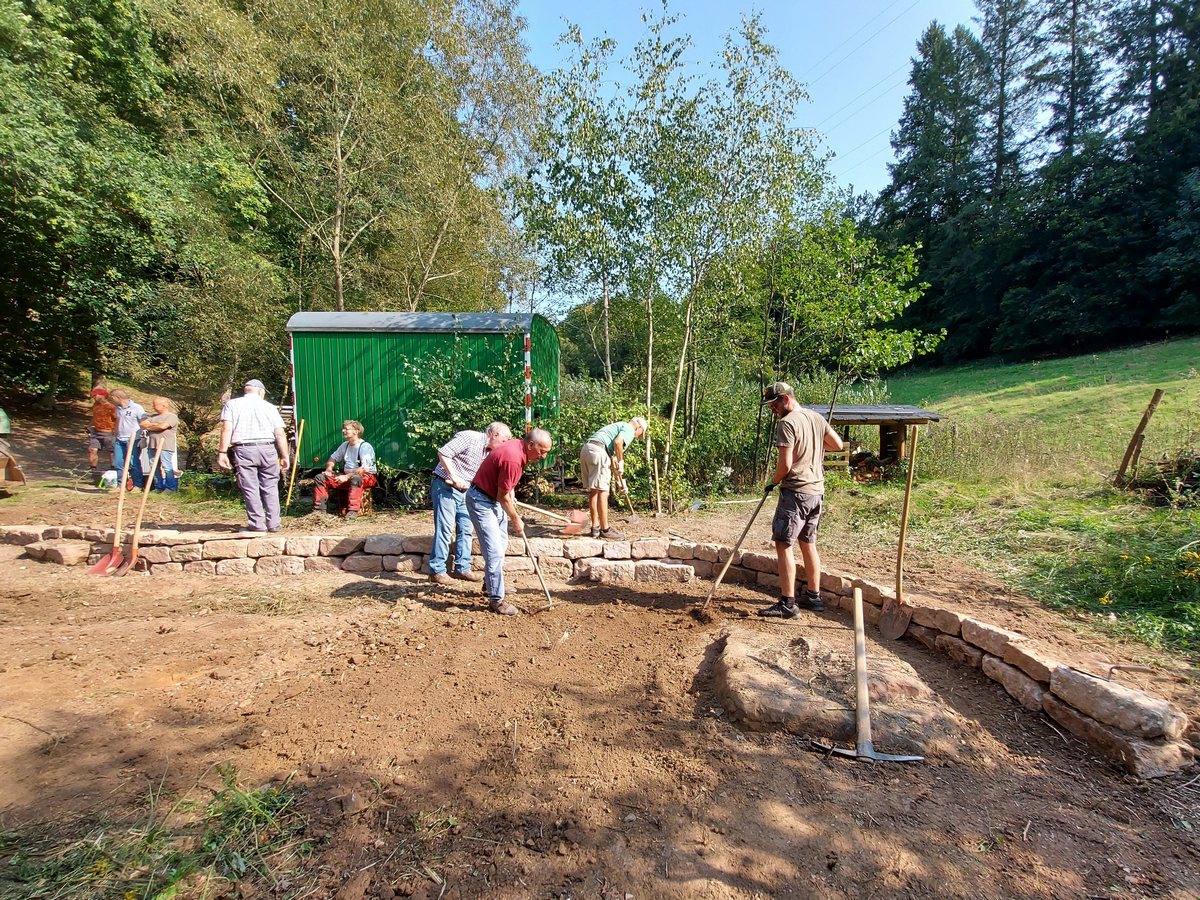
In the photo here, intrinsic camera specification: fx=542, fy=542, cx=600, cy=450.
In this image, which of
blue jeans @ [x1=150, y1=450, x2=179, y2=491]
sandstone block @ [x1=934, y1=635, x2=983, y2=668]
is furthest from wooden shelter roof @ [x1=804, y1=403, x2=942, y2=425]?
blue jeans @ [x1=150, y1=450, x2=179, y2=491]

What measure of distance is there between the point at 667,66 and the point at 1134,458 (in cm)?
793

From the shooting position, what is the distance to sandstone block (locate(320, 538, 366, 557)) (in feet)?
17.6

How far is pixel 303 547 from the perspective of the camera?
5363 millimetres

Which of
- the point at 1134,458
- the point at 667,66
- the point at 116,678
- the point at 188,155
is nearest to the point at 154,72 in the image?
the point at 188,155

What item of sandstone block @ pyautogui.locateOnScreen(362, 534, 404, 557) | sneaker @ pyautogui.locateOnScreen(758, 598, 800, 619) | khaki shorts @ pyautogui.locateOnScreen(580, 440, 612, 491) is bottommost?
sneaker @ pyautogui.locateOnScreen(758, 598, 800, 619)

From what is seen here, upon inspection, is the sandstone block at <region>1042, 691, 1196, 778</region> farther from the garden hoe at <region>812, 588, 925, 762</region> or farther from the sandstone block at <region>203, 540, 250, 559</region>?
the sandstone block at <region>203, 540, 250, 559</region>

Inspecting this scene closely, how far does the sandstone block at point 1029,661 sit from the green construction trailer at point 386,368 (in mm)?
5707

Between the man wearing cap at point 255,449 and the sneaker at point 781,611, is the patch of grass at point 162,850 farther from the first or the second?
the man wearing cap at point 255,449

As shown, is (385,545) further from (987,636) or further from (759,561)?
(987,636)

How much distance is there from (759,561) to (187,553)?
553 centimetres

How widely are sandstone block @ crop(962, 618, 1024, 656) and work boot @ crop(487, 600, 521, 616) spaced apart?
3.16 meters

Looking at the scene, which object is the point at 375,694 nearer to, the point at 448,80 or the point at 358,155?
the point at 358,155

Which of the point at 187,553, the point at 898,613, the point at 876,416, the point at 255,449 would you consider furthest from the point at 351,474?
the point at 876,416

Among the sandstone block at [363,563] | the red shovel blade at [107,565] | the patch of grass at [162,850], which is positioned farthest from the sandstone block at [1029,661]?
the red shovel blade at [107,565]
